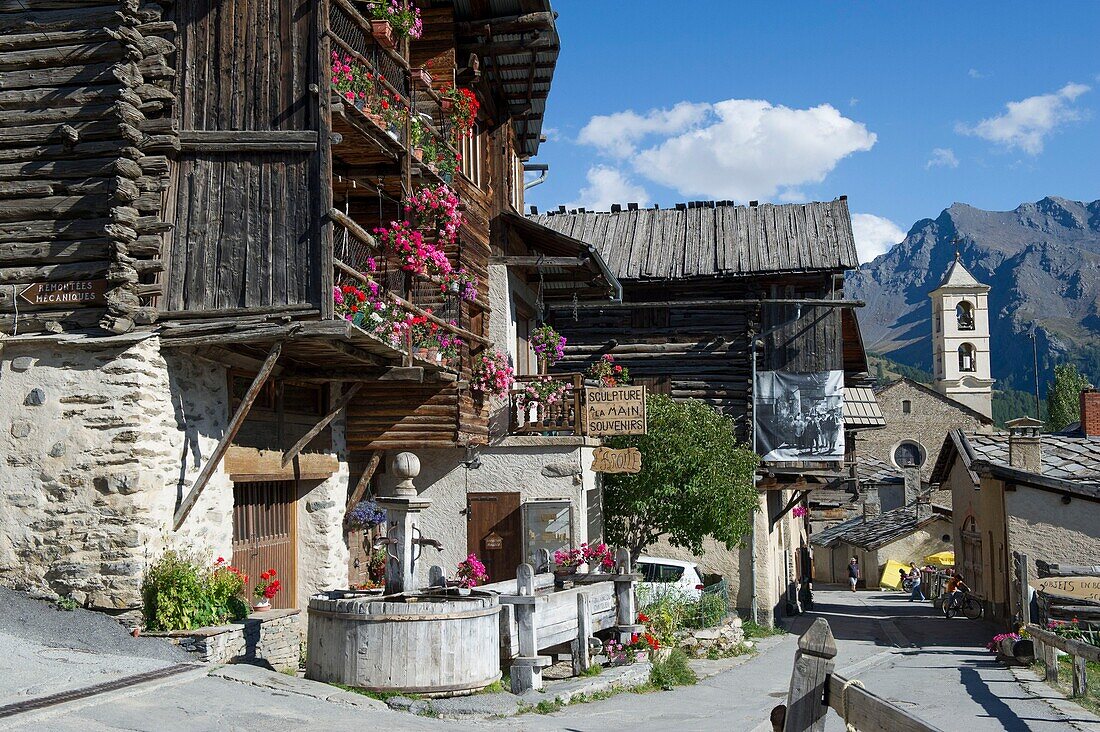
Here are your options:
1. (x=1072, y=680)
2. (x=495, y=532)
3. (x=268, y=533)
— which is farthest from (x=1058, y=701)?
(x=268, y=533)

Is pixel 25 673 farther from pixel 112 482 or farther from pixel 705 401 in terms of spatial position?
pixel 705 401

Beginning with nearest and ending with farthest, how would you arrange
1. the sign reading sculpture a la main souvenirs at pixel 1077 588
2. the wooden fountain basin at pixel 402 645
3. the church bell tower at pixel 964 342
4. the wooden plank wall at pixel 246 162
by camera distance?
the wooden fountain basin at pixel 402 645
the wooden plank wall at pixel 246 162
the sign reading sculpture a la main souvenirs at pixel 1077 588
the church bell tower at pixel 964 342

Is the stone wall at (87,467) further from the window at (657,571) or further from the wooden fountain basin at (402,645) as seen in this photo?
the window at (657,571)

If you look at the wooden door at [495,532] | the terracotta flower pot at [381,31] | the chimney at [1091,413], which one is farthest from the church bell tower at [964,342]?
the terracotta flower pot at [381,31]

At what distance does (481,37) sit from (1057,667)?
12918 millimetres

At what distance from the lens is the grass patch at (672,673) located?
13.5 m

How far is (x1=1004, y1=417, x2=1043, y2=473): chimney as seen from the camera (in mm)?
23797

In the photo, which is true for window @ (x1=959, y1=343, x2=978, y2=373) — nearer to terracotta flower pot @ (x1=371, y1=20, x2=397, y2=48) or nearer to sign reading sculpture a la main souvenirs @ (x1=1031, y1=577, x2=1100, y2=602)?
sign reading sculpture a la main souvenirs @ (x1=1031, y1=577, x2=1100, y2=602)

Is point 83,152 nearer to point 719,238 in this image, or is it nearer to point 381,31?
point 381,31

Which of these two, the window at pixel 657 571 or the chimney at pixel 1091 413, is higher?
the chimney at pixel 1091 413

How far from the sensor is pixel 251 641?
37.4 feet

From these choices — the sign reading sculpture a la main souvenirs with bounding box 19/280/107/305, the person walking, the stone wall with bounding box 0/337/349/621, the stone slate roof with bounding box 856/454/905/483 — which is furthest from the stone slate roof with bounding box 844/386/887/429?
the sign reading sculpture a la main souvenirs with bounding box 19/280/107/305

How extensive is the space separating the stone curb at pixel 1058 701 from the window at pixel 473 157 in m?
11.3

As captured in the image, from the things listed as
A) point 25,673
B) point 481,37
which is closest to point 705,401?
point 481,37
